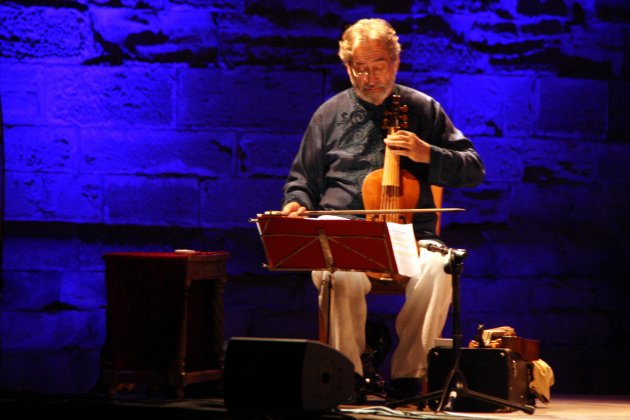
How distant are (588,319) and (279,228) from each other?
2.17m

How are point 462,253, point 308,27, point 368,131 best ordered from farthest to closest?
point 308,27 < point 368,131 < point 462,253

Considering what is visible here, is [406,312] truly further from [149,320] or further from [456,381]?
[149,320]

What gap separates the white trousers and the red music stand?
276mm

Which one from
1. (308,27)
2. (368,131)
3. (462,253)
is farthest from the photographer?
(308,27)

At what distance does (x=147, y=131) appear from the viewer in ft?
17.6

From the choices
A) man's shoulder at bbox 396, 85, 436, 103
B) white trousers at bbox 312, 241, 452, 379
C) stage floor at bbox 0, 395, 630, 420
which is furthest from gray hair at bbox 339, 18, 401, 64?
stage floor at bbox 0, 395, 630, 420

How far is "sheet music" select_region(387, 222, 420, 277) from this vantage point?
392 centimetres

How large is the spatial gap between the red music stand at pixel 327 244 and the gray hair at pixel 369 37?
1.04m

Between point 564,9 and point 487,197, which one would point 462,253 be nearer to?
point 487,197

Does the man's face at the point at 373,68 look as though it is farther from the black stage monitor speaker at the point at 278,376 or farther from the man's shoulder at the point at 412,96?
the black stage monitor speaker at the point at 278,376

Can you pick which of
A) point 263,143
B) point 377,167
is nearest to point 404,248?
point 377,167

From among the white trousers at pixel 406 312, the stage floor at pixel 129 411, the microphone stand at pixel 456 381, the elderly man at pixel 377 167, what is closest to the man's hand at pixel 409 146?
the elderly man at pixel 377 167

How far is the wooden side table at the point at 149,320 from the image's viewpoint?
14.4 feet

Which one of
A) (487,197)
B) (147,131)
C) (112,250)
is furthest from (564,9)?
(112,250)
